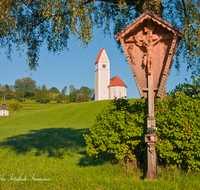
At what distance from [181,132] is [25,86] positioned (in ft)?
392

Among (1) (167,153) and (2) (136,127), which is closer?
(1) (167,153)

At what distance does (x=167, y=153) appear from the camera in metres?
4.54

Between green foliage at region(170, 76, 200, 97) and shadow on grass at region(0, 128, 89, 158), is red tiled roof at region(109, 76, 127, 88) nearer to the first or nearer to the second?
shadow on grass at region(0, 128, 89, 158)

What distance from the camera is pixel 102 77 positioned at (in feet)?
251

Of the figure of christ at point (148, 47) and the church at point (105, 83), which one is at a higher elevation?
the church at point (105, 83)

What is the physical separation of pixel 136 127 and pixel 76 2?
12.9 feet

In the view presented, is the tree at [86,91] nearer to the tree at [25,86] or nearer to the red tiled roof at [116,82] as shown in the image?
the tree at [25,86]

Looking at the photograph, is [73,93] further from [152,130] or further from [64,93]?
[152,130]

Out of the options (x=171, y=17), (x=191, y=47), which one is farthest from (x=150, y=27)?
(x=171, y=17)

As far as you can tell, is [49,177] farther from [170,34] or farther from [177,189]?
[170,34]

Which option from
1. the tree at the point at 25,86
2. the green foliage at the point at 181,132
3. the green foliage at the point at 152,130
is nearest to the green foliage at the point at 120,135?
the green foliage at the point at 152,130

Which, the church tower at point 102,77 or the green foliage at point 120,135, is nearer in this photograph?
the green foliage at point 120,135

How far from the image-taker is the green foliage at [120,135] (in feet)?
16.0

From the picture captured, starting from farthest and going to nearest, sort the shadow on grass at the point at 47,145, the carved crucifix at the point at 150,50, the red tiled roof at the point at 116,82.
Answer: the red tiled roof at the point at 116,82 < the shadow on grass at the point at 47,145 < the carved crucifix at the point at 150,50
